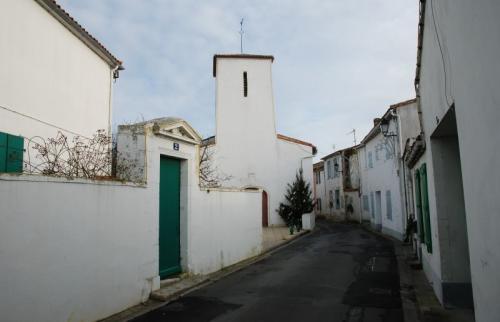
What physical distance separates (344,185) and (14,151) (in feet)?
90.0

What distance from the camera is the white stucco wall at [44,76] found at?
9062 mm

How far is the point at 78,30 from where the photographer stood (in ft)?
38.5

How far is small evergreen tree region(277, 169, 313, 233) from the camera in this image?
79.8ft

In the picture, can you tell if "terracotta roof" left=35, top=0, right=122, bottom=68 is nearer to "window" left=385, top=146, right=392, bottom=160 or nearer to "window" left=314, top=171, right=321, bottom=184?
"window" left=385, top=146, right=392, bottom=160

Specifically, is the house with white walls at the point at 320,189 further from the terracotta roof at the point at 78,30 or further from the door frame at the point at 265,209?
the terracotta roof at the point at 78,30

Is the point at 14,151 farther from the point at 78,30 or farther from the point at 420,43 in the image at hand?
the point at 420,43

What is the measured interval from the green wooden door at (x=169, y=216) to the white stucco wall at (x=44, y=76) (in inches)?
153

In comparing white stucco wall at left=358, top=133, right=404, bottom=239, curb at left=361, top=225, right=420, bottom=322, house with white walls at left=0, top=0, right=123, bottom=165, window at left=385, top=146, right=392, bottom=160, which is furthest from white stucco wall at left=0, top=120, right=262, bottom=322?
window at left=385, top=146, right=392, bottom=160

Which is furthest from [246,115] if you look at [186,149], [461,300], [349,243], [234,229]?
[461,300]

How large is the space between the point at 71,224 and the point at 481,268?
5.22 m

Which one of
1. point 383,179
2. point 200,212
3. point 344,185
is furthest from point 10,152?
point 344,185

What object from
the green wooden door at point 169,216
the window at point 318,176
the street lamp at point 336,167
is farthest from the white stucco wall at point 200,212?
the window at point 318,176

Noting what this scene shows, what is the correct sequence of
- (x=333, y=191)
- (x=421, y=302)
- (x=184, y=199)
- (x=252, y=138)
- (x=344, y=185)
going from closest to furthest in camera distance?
(x=421, y=302), (x=184, y=199), (x=252, y=138), (x=344, y=185), (x=333, y=191)

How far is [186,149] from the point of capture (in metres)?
9.35
